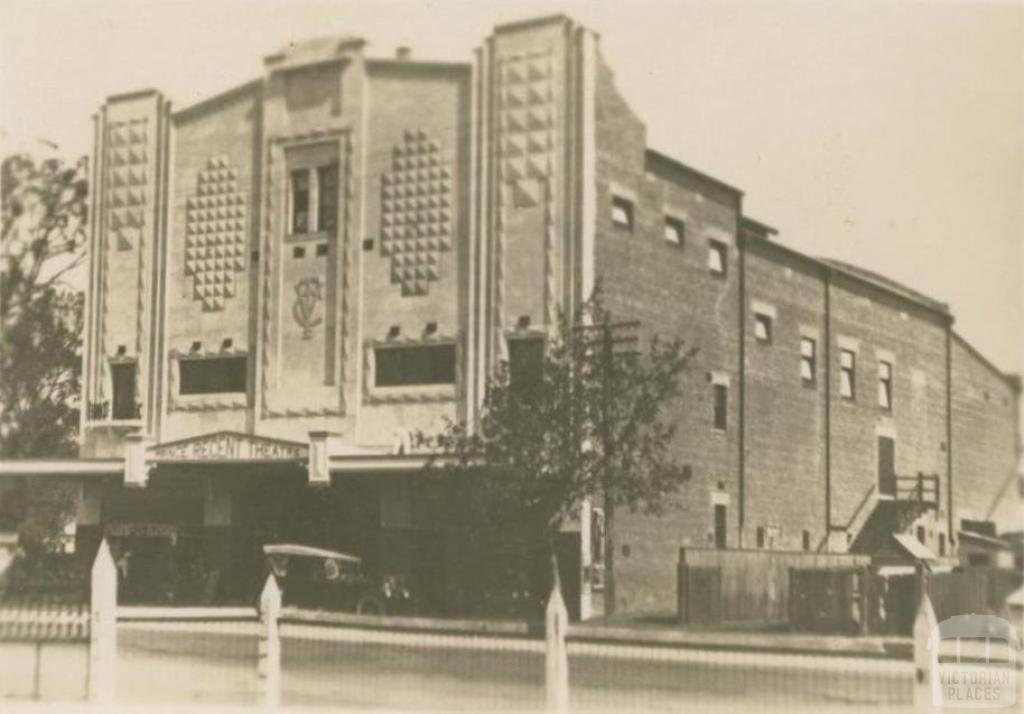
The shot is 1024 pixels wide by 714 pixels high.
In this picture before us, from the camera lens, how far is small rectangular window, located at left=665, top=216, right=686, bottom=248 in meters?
23.8

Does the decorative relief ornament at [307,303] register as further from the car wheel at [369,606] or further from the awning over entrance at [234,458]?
the car wheel at [369,606]

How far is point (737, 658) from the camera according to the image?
49.4 ft

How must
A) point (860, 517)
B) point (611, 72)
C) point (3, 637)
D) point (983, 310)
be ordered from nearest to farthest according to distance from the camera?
point (983, 310) < point (3, 637) < point (611, 72) < point (860, 517)

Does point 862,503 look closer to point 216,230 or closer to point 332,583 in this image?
point 332,583

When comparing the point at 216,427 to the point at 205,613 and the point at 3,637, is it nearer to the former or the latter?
the point at 205,613

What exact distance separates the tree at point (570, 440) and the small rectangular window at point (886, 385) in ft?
10.6

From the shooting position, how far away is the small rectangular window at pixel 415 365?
76.1 feet

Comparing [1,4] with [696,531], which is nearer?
[1,4]

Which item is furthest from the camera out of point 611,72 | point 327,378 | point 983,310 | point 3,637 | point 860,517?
point 327,378

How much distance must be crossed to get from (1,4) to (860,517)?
534 inches

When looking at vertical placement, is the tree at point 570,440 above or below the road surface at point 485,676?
above

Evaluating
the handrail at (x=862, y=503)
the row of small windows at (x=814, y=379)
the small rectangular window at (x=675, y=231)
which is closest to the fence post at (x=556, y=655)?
the handrail at (x=862, y=503)

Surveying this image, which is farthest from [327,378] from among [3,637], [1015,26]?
[1015,26]

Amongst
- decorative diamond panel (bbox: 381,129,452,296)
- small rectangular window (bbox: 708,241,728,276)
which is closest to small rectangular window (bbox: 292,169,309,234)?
decorative diamond panel (bbox: 381,129,452,296)
